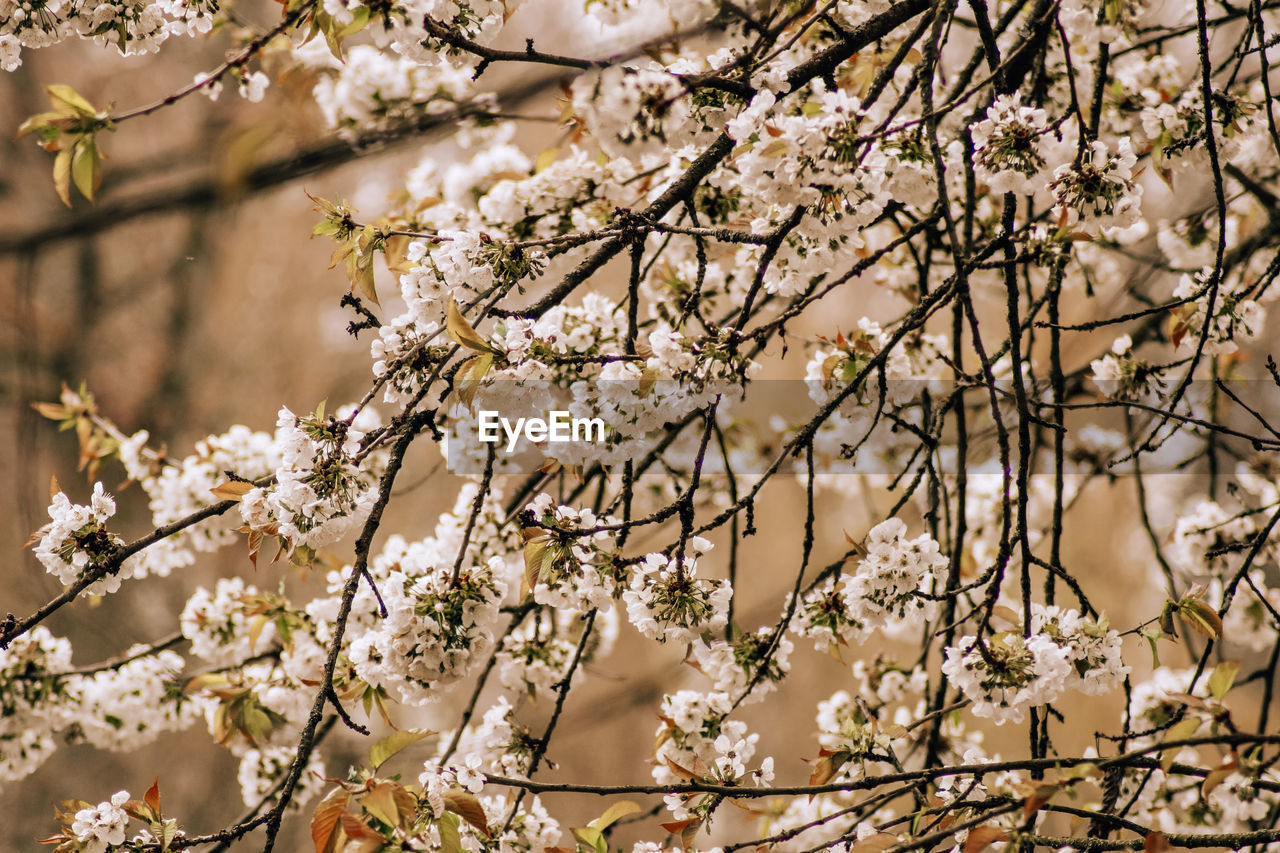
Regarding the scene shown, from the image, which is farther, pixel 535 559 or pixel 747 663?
pixel 747 663

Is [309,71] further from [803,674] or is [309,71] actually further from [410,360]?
[803,674]

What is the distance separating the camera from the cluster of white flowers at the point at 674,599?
1086 millimetres

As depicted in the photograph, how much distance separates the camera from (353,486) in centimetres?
105

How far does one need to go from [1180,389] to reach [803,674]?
555cm

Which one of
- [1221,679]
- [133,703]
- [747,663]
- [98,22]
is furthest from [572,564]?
[133,703]

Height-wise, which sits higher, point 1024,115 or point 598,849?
point 1024,115

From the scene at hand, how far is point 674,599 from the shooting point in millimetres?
1089

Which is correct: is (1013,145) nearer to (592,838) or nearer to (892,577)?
(892,577)

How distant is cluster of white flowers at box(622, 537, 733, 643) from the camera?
109 cm

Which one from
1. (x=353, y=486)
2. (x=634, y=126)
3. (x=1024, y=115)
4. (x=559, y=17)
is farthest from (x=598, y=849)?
(x=559, y=17)

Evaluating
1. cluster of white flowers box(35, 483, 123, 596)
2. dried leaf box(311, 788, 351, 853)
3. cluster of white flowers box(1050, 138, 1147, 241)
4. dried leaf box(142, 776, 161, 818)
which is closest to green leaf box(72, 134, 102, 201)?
cluster of white flowers box(35, 483, 123, 596)

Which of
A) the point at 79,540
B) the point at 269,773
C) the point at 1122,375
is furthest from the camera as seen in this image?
the point at 269,773

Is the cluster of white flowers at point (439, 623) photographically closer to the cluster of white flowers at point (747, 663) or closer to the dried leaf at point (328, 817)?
the dried leaf at point (328, 817)

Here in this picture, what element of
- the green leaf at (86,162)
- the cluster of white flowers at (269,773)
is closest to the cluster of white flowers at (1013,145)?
the green leaf at (86,162)
